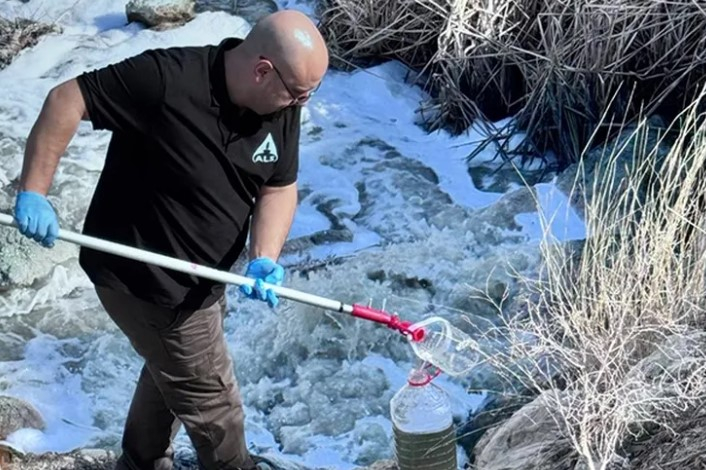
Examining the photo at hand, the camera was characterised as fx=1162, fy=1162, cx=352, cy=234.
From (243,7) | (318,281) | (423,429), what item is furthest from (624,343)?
(243,7)

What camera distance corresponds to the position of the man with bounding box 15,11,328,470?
2.98m

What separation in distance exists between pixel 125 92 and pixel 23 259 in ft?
8.84

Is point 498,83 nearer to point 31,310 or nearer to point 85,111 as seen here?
point 31,310

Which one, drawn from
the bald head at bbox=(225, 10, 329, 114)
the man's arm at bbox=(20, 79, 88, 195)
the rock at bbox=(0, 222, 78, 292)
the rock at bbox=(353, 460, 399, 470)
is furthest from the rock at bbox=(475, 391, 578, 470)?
the rock at bbox=(0, 222, 78, 292)

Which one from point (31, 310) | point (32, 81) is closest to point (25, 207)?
point (31, 310)

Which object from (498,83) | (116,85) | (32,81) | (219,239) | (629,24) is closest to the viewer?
(116,85)

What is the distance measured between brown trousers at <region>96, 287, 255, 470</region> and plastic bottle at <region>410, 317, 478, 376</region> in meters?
0.59

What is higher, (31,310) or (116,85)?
(116,85)

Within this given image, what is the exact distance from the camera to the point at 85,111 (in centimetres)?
298

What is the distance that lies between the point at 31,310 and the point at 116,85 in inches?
100

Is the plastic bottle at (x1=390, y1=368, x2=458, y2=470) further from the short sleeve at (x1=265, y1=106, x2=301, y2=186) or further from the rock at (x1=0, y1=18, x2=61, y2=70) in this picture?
the rock at (x1=0, y1=18, x2=61, y2=70)

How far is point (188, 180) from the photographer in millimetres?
3117

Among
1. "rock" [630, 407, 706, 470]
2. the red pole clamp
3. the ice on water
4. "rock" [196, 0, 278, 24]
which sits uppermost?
the red pole clamp

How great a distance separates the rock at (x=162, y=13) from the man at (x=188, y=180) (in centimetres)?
403
